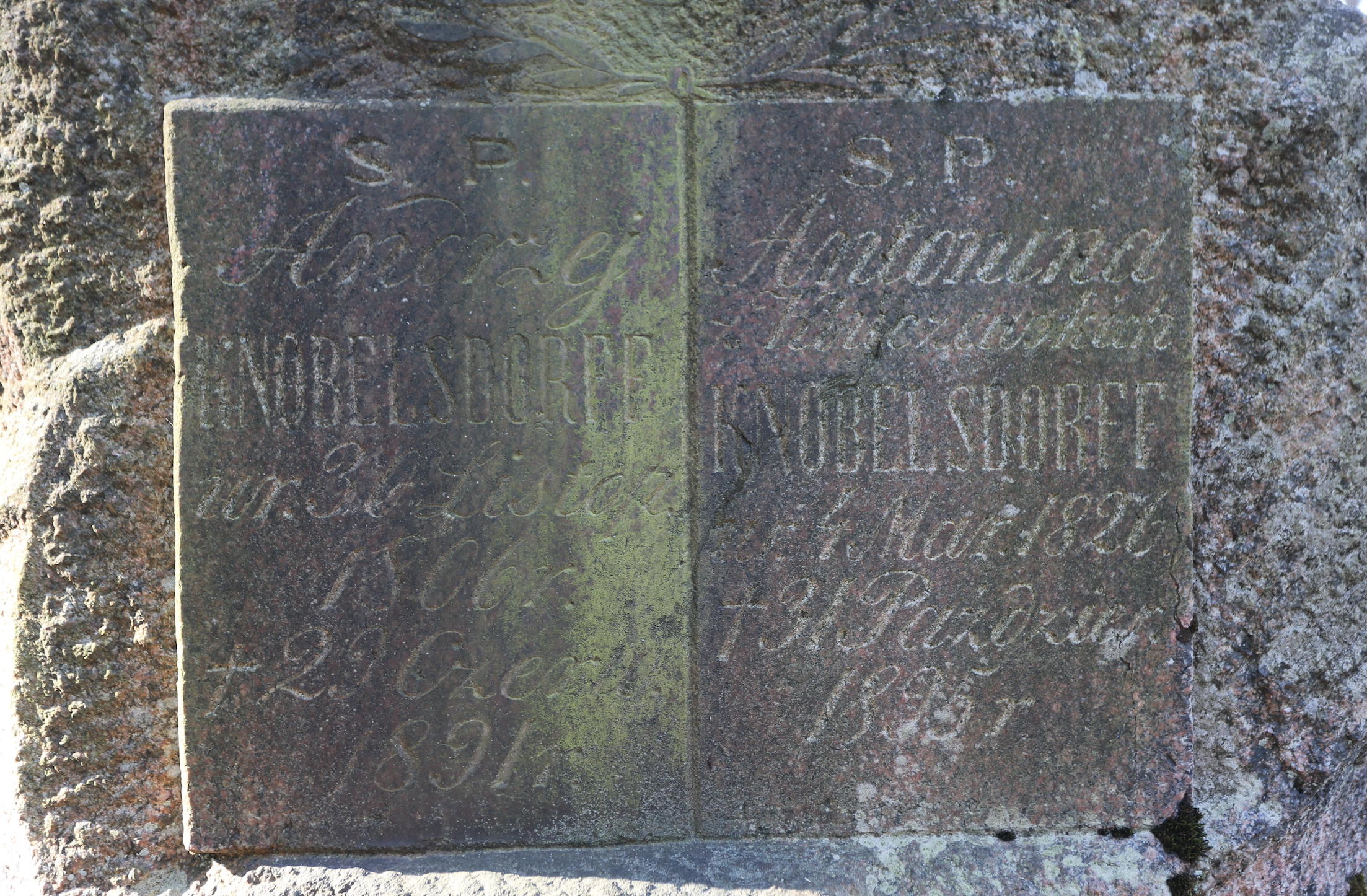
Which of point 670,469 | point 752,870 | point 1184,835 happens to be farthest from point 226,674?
point 1184,835

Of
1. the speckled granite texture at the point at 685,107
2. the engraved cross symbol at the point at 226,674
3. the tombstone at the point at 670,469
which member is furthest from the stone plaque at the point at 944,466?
the engraved cross symbol at the point at 226,674

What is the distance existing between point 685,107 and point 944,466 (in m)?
0.99

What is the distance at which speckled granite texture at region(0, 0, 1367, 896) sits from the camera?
6.20ft

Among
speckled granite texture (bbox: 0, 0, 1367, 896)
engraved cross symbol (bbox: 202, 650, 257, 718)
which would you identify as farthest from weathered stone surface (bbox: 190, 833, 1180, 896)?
engraved cross symbol (bbox: 202, 650, 257, 718)

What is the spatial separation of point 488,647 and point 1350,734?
204cm

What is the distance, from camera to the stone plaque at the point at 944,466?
190 centimetres

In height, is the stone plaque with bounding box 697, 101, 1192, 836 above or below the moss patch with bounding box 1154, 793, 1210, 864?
above

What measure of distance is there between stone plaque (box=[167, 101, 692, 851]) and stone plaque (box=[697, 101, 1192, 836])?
6.4 inches

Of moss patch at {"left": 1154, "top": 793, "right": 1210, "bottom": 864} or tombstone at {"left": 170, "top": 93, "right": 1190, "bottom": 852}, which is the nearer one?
tombstone at {"left": 170, "top": 93, "right": 1190, "bottom": 852}

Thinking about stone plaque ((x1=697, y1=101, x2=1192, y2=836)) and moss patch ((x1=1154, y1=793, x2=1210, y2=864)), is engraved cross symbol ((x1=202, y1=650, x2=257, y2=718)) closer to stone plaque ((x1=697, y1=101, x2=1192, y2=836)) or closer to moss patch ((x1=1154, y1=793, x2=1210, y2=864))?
stone plaque ((x1=697, y1=101, x2=1192, y2=836))

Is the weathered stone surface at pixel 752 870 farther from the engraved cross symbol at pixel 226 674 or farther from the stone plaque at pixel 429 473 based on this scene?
the engraved cross symbol at pixel 226 674

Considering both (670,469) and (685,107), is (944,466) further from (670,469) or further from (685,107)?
(685,107)

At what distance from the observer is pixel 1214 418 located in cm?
201

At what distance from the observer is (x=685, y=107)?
1903 mm
